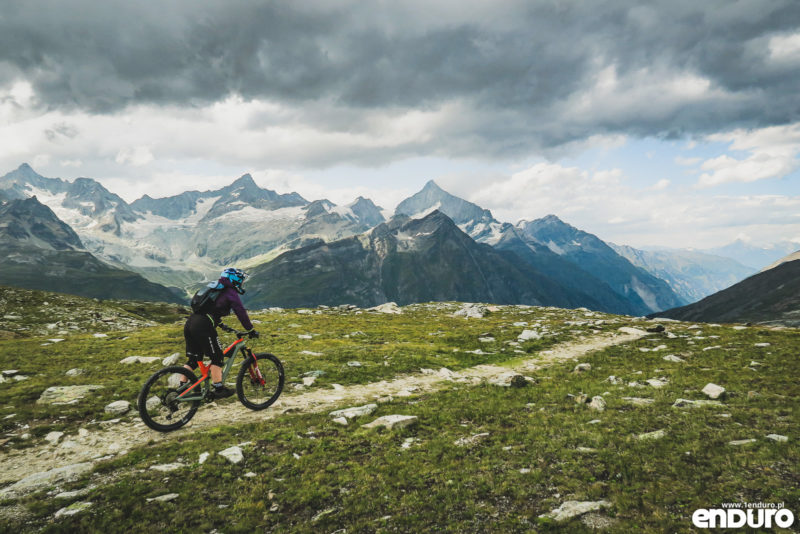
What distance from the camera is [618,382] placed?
59.2 feet

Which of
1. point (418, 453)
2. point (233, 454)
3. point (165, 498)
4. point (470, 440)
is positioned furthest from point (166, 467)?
point (470, 440)

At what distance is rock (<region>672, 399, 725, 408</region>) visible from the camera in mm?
13086

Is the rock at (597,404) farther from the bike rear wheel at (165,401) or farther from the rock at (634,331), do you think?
the rock at (634,331)

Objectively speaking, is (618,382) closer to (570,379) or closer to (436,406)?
(570,379)

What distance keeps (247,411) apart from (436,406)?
310 inches

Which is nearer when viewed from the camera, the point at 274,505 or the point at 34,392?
the point at 274,505

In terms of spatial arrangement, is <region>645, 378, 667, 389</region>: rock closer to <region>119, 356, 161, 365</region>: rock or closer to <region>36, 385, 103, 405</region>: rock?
<region>36, 385, 103, 405</region>: rock

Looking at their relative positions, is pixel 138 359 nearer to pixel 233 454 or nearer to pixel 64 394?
pixel 64 394

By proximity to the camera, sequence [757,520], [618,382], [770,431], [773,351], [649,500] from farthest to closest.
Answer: [773,351] → [618,382] → [770,431] → [649,500] → [757,520]

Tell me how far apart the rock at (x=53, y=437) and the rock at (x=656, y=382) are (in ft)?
77.0

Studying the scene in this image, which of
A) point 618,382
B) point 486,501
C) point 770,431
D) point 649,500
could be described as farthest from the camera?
point 618,382

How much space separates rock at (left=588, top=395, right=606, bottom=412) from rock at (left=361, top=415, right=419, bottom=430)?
6.84m

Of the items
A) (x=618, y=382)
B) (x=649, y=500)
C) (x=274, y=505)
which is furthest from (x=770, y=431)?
(x=274, y=505)

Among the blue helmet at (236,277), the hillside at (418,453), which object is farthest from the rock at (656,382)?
the blue helmet at (236,277)
